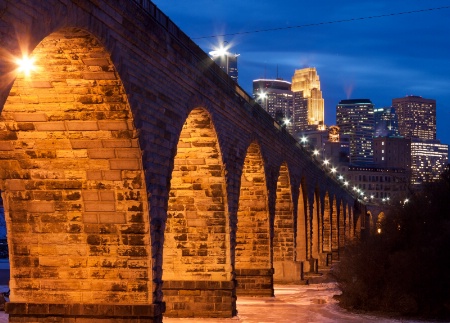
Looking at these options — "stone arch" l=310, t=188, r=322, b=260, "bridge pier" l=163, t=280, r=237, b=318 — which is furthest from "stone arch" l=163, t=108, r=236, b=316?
"stone arch" l=310, t=188, r=322, b=260

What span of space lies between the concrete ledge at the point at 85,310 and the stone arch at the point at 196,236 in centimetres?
696

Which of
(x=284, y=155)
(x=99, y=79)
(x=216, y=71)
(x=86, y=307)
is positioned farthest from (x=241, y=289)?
(x=99, y=79)

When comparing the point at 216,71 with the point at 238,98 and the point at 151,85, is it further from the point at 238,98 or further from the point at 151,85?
the point at 151,85

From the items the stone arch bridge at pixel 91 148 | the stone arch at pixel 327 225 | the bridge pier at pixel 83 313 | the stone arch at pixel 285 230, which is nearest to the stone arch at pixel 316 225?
the stone arch at pixel 327 225

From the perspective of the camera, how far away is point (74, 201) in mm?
16531

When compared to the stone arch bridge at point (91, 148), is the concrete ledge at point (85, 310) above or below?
below

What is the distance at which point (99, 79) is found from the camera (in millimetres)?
14648

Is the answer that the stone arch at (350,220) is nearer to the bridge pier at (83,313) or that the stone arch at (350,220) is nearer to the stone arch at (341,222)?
the stone arch at (341,222)

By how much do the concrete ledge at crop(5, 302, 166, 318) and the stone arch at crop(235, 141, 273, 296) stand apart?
15.7 metres

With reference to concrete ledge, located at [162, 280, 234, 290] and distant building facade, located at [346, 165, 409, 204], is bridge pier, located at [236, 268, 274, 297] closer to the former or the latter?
concrete ledge, located at [162, 280, 234, 290]

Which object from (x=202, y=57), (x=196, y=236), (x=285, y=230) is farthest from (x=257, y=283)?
(x=202, y=57)

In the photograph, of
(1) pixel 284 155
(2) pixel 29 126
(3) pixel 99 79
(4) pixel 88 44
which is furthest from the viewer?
(1) pixel 284 155

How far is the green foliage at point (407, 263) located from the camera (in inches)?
1043

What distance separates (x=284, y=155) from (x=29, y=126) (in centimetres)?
2269
